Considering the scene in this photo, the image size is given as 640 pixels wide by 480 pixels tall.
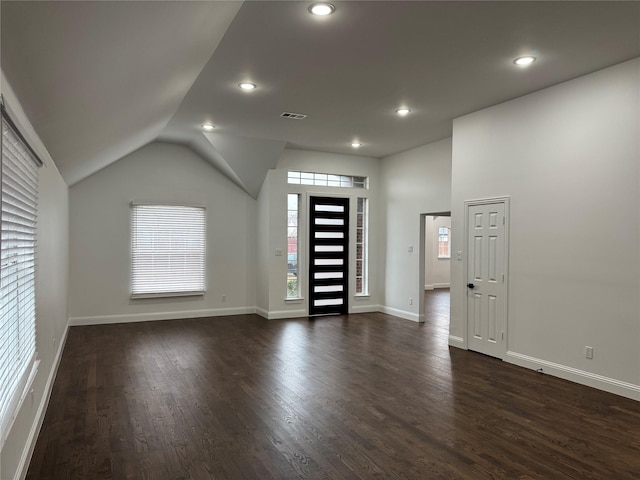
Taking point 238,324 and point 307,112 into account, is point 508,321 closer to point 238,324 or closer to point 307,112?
point 307,112

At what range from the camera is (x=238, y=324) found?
7352 mm

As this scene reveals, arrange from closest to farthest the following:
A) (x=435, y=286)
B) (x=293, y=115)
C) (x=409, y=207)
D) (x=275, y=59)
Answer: (x=275, y=59) → (x=293, y=115) → (x=409, y=207) → (x=435, y=286)

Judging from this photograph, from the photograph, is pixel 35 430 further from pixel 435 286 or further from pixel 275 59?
pixel 435 286

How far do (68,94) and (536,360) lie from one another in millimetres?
4978

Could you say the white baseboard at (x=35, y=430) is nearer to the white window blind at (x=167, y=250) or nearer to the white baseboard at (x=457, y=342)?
the white window blind at (x=167, y=250)

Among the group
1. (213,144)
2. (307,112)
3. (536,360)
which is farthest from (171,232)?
(536,360)

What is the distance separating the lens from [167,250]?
7.76 meters

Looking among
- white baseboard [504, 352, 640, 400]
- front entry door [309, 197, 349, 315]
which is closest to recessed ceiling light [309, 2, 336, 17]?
white baseboard [504, 352, 640, 400]

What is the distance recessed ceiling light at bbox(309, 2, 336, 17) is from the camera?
10.00ft

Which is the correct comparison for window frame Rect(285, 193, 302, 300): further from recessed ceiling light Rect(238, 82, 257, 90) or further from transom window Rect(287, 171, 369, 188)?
recessed ceiling light Rect(238, 82, 257, 90)

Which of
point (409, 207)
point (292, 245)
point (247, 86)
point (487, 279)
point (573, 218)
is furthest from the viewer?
point (292, 245)

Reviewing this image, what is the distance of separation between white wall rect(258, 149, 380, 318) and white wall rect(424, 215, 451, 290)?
564 cm

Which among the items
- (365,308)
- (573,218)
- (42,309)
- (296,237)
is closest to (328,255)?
(296,237)

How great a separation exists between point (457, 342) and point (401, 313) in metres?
2.34
